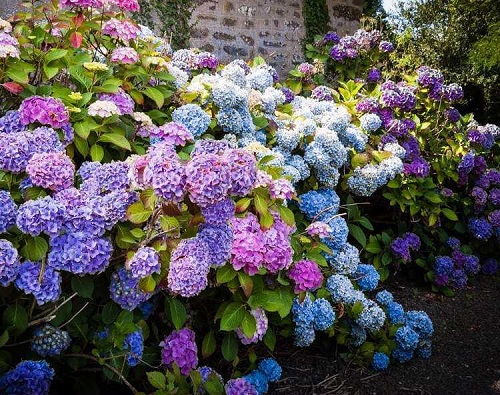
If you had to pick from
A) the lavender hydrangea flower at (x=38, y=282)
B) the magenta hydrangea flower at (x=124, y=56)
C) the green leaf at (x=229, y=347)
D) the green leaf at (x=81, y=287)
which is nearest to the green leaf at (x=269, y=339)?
the green leaf at (x=229, y=347)

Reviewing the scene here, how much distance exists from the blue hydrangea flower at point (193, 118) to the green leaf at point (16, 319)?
40.5 inches

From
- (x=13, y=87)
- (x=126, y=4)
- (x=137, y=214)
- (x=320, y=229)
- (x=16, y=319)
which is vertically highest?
(x=126, y=4)

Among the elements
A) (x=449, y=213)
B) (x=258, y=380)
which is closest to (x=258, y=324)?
(x=258, y=380)

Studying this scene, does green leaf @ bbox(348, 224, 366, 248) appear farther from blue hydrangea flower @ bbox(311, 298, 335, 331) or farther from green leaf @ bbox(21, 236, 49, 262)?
green leaf @ bbox(21, 236, 49, 262)

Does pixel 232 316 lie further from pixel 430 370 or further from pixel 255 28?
pixel 255 28

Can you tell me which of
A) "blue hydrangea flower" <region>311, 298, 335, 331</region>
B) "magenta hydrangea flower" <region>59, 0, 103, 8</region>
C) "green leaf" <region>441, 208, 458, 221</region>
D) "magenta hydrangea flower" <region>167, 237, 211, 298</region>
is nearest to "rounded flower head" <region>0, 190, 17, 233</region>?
"magenta hydrangea flower" <region>167, 237, 211, 298</region>

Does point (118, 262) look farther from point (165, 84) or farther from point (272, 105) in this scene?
Result: point (272, 105)

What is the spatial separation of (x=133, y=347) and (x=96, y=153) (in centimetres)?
74

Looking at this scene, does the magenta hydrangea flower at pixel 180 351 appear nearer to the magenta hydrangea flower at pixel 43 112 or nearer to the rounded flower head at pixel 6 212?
the rounded flower head at pixel 6 212

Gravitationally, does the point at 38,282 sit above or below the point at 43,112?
below

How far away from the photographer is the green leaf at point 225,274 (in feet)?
5.49

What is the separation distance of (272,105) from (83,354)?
1676 mm

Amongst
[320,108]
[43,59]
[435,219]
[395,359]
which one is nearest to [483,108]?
[435,219]

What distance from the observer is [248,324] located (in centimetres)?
178
